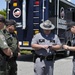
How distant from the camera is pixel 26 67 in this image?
1136 centimetres

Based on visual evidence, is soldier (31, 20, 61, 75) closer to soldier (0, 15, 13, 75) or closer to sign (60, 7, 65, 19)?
soldier (0, 15, 13, 75)

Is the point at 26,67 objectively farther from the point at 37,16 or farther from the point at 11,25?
the point at 11,25

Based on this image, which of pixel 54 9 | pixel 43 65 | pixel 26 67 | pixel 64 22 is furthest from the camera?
pixel 64 22

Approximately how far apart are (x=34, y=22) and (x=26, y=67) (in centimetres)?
217

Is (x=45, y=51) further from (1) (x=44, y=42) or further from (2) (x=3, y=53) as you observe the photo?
(2) (x=3, y=53)

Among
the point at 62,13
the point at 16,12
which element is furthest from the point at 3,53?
the point at 62,13

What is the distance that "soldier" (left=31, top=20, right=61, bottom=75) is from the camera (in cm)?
590

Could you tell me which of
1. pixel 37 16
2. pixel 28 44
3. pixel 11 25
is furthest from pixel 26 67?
pixel 11 25

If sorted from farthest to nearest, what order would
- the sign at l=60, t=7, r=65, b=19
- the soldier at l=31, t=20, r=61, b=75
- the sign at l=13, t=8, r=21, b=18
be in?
the sign at l=60, t=7, r=65, b=19 → the sign at l=13, t=8, r=21, b=18 → the soldier at l=31, t=20, r=61, b=75

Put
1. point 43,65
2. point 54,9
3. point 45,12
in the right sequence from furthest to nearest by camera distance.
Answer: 1. point 54,9
2. point 45,12
3. point 43,65

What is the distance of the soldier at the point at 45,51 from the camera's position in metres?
5.90

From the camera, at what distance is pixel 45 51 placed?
5.94 metres

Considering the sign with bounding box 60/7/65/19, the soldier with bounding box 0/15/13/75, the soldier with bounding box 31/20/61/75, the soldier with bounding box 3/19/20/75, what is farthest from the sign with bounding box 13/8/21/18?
the soldier with bounding box 0/15/13/75

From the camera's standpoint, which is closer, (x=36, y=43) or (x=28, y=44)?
(x=36, y=43)
